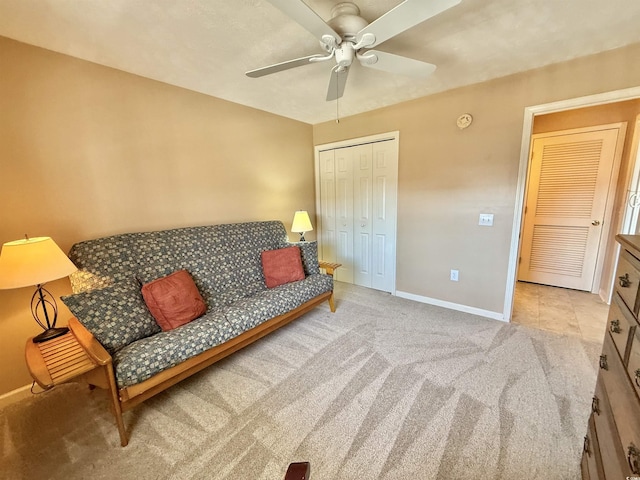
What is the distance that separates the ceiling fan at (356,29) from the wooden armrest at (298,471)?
152cm

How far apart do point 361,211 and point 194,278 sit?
7.20ft

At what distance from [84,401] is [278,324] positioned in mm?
1371

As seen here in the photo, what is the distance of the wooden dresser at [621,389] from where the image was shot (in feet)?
2.38

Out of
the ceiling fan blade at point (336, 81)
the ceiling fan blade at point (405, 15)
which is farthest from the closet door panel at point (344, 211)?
the ceiling fan blade at point (405, 15)

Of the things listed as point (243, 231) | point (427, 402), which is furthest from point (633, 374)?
point (243, 231)

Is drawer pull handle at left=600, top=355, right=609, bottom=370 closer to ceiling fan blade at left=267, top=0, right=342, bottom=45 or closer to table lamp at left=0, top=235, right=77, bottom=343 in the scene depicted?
ceiling fan blade at left=267, top=0, right=342, bottom=45

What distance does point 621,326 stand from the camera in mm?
887

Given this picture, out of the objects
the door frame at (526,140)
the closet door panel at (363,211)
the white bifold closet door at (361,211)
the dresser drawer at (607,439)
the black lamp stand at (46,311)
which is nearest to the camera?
the dresser drawer at (607,439)

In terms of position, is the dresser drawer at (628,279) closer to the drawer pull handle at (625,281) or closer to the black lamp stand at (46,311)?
the drawer pull handle at (625,281)

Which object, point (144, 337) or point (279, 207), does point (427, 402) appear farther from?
point (279, 207)

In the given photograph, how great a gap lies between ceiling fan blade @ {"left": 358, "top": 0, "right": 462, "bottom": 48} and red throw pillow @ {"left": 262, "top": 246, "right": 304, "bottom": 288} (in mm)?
1884

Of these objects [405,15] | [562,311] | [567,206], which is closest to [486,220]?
[562,311]

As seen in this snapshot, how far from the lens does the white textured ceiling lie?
140 centimetres

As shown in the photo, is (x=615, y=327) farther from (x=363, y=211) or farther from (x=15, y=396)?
(x=15, y=396)
